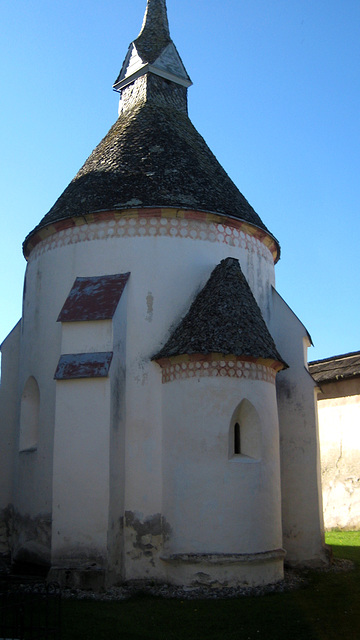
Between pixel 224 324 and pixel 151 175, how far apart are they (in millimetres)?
4382

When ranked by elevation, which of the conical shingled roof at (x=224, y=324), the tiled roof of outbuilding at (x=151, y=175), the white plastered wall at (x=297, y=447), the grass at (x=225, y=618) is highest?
the tiled roof of outbuilding at (x=151, y=175)

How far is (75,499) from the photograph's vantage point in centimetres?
1275

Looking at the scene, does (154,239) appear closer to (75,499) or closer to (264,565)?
(75,499)

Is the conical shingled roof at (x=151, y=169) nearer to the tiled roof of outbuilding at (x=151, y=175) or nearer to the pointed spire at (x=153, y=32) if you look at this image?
the tiled roof of outbuilding at (x=151, y=175)

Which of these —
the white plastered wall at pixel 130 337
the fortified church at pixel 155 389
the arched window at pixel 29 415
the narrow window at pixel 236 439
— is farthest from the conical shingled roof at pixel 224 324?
the arched window at pixel 29 415

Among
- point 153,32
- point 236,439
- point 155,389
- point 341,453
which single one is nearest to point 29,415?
point 155,389

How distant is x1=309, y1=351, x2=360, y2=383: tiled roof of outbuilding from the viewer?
23.2 meters

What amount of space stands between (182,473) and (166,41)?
14.4m

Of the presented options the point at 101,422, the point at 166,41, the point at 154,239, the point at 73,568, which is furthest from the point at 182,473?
the point at 166,41

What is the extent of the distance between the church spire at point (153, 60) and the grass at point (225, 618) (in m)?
14.1

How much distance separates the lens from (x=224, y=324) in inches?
544

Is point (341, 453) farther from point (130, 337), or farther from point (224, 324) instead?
point (130, 337)

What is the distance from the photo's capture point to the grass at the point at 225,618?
31.9 feet

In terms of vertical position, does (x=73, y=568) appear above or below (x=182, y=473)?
below
